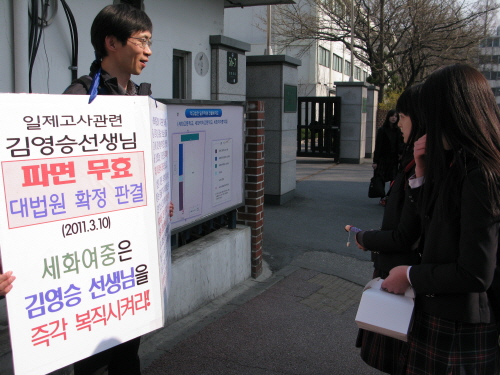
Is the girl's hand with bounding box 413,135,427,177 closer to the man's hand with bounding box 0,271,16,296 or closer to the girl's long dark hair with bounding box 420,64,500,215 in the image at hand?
the girl's long dark hair with bounding box 420,64,500,215

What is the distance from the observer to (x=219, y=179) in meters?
4.43

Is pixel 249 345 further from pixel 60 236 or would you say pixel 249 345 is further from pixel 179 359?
pixel 60 236

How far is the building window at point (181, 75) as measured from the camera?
6.43 meters

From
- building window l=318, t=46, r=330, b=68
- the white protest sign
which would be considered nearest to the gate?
the white protest sign

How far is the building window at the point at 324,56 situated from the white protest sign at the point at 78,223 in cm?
3376

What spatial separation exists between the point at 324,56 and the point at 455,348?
35.4m

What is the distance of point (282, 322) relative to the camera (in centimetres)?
412

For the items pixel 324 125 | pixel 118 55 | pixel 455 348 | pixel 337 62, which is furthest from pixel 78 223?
pixel 337 62

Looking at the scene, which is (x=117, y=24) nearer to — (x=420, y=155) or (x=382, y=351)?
(x=420, y=155)

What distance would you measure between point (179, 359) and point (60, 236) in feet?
6.45

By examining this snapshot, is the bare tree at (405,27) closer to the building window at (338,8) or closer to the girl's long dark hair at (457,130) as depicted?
the building window at (338,8)

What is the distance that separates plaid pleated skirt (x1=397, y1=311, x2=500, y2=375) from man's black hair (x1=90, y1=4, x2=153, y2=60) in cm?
169

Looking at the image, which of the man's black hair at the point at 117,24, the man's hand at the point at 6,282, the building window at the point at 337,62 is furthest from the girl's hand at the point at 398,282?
the building window at the point at 337,62

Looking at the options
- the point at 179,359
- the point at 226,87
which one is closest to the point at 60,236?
the point at 179,359
